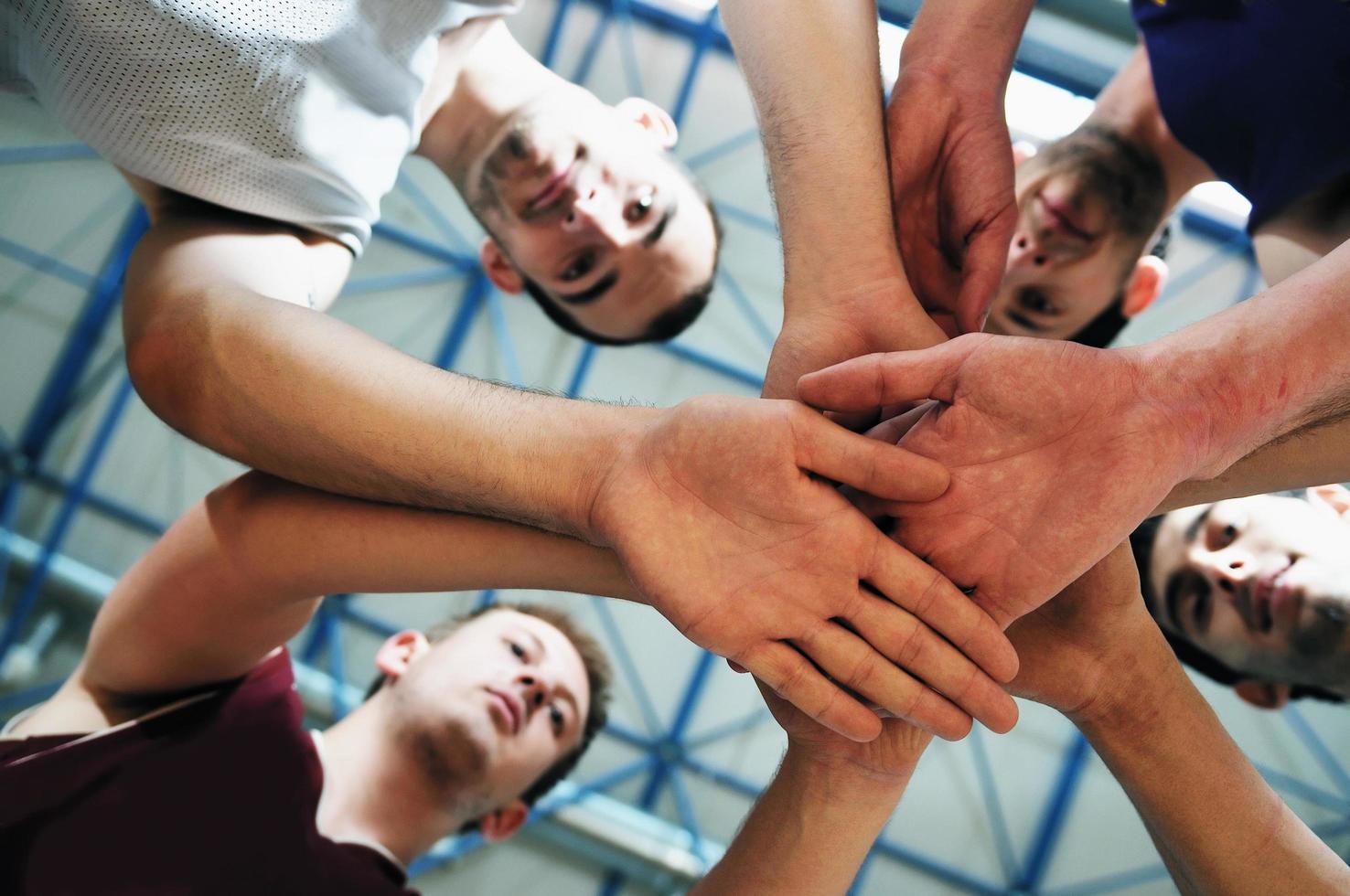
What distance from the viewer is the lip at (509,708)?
3512mm

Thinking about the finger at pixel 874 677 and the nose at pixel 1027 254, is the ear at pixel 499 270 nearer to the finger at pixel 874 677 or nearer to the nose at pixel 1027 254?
the nose at pixel 1027 254

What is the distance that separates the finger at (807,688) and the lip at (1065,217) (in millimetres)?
2323

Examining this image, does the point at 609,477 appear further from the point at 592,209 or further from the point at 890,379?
the point at 592,209

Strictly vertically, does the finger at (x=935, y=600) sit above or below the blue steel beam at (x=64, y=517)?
above

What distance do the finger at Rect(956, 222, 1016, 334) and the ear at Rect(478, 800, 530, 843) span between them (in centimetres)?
274

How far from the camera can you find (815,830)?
6.73 ft

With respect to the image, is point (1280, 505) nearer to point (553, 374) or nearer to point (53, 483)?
point (553, 374)

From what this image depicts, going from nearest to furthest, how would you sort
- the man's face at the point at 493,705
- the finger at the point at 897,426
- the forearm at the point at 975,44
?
the finger at the point at 897,426 < the forearm at the point at 975,44 < the man's face at the point at 493,705

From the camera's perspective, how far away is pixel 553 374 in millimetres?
7848

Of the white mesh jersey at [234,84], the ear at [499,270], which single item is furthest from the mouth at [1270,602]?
the white mesh jersey at [234,84]

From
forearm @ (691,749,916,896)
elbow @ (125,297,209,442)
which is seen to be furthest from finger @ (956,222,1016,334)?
elbow @ (125,297,209,442)

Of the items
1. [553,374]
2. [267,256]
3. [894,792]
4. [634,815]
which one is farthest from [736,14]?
[634,815]

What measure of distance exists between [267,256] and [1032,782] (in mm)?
7417

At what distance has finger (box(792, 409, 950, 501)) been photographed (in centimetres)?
167
